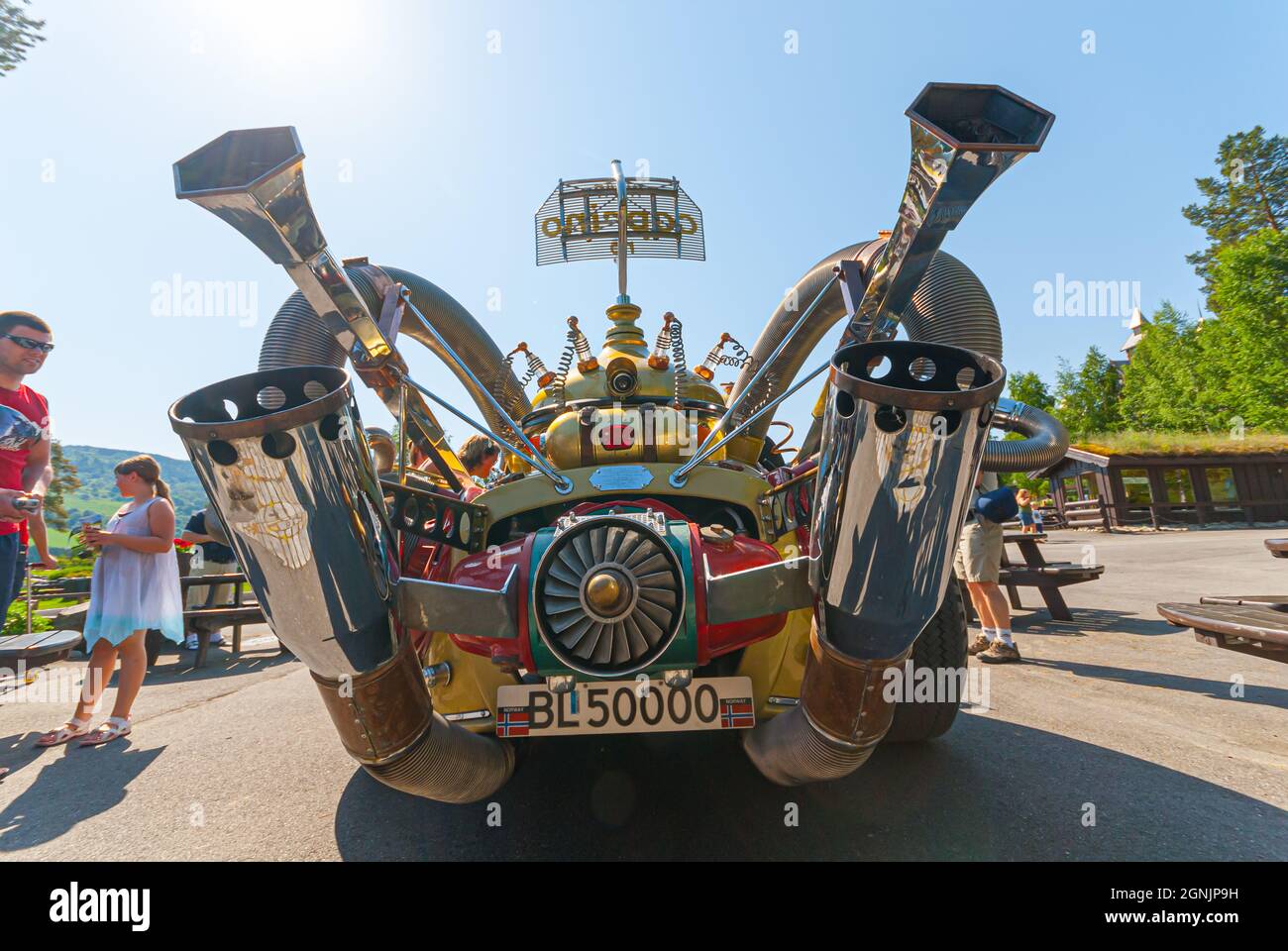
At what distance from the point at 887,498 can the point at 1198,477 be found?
1214 inches

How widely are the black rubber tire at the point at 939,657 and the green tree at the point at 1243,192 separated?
4751 centimetres

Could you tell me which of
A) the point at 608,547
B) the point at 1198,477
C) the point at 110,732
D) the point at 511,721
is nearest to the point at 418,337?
the point at 110,732

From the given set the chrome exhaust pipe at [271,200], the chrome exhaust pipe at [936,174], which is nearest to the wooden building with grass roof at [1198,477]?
the chrome exhaust pipe at [936,174]

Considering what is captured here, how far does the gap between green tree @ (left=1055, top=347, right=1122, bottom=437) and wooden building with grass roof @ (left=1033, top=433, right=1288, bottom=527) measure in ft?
70.0

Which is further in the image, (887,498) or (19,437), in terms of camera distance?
(19,437)

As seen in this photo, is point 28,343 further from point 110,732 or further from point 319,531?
point 319,531

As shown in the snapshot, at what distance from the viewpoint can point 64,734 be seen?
395cm

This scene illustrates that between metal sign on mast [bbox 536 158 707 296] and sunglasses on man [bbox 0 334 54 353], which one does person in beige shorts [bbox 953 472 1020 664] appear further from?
sunglasses on man [bbox 0 334 54 353]

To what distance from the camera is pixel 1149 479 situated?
23719mm
